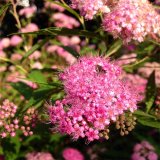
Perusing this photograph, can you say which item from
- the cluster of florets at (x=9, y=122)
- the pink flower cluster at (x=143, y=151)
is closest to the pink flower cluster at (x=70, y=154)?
the pink flower cluster at (x=143, y=151)

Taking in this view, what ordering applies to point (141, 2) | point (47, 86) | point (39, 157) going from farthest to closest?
point (39, 157) → point (47, 86) → point (141, 2)

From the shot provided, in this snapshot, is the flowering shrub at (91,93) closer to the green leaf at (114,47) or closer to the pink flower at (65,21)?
the green leaf at (114,47)

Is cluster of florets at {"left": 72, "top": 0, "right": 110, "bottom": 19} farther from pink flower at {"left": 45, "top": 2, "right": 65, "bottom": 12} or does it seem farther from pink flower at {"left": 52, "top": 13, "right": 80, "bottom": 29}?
pink flower at {"left": 45, "top": 2, "right": 65, "bottom": 12}

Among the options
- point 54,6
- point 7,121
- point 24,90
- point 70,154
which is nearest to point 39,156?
point 70,154

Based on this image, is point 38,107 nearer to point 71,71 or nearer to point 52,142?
point 71,71

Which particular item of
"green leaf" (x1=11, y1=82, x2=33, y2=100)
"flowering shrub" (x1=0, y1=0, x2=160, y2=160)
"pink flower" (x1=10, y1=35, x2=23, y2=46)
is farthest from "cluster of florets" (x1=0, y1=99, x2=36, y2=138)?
"pink flower" (x1=10, y1=35, x2=23, y2=46)

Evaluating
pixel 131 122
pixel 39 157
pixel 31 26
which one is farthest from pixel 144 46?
pixel 31 26

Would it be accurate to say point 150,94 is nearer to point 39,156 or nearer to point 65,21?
point 39,156
